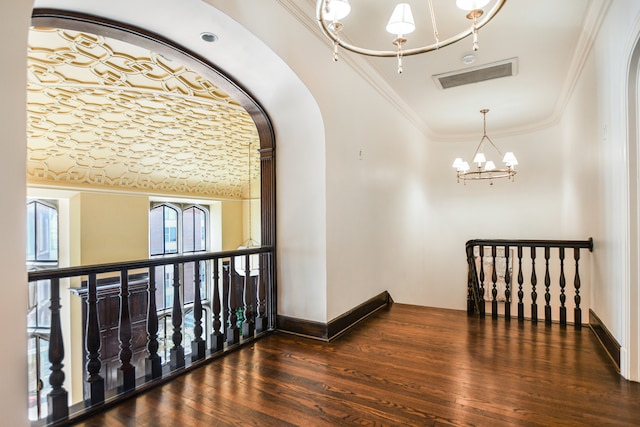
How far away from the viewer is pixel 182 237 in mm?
8141

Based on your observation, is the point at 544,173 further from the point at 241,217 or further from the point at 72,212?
the point at 72,212

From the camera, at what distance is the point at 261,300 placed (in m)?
3.19

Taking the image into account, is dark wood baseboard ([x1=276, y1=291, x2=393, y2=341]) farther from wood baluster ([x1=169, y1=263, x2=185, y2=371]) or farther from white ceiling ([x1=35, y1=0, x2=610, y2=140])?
white ceiling ([x1=35, y1=0, x2=610, y2=140])

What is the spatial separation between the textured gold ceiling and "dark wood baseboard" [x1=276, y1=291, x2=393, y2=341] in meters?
2.57

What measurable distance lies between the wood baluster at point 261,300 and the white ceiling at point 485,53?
1926mm

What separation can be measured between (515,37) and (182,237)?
7614mm

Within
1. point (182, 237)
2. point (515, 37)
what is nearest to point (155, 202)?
point (182, 237)

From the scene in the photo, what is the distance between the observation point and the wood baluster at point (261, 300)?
314cm

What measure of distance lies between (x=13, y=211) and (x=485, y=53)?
4.05 m

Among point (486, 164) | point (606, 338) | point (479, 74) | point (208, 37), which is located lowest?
point (606, 338)

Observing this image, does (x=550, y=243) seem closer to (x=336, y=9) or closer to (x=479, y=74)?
(x=479, y=74)

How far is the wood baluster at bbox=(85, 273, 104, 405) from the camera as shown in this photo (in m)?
1.91

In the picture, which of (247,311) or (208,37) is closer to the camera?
(208,37)

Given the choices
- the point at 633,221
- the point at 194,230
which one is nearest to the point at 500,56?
the point at 633,221
